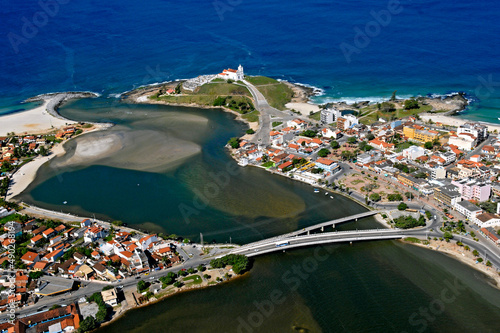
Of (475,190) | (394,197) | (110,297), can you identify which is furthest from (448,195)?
(110,297)

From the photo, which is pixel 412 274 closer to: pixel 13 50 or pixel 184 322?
pixel 184 322

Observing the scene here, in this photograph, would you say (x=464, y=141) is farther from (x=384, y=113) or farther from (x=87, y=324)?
(x=87, y=324)

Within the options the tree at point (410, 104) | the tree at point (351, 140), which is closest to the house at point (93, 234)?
the tree at point (351, 140)

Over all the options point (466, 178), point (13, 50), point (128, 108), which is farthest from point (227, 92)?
point (13, 50)

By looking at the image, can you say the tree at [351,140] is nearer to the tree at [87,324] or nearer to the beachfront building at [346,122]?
the beachfront building at [346,122]

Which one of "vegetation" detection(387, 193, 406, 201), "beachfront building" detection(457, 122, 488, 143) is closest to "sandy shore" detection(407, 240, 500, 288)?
"vegetation" detection(387, 193, 406, 201)

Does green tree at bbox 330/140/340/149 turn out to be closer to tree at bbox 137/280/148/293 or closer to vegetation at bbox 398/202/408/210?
vegetation at bbox 398/202/408/210
